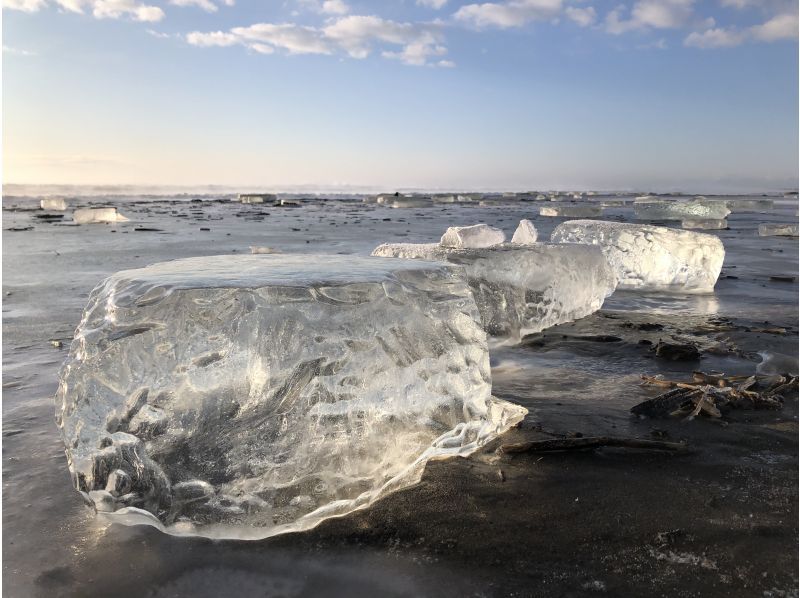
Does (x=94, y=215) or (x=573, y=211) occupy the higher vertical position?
(x=573, y=211)

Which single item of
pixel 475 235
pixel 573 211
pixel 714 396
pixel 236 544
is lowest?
pixel 236 544

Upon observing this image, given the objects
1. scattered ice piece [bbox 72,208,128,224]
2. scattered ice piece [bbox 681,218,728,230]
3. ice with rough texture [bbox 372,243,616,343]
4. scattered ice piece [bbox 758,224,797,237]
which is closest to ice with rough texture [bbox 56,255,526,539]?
ice with rough texture [bbox 372,243,616,343]

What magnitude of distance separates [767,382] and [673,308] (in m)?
2.42

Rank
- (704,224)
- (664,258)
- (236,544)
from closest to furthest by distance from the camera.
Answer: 1. (236,544)
2. (664,258)
3. (704,224)

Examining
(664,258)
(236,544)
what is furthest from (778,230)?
(236,544)

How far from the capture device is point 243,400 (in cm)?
190

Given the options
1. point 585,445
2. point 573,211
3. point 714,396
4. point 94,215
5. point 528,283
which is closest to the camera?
point 585,445

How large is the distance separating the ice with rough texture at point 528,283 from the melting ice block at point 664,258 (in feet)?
4.72

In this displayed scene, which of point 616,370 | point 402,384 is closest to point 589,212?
point 616,370

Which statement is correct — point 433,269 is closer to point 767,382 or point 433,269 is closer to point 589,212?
point 767,382

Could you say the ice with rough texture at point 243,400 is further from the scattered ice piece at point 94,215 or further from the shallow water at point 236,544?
the scattered ice piece at point 94,215

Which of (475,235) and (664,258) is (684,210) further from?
(664,258)

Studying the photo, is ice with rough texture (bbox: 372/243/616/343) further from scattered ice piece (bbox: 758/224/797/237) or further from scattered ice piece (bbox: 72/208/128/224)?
scattered ice piece (bbox: 72/208/128/224)

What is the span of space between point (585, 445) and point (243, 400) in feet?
4.15
